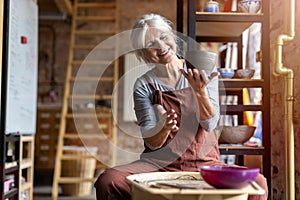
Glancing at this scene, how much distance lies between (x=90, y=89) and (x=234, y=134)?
14.6 ft

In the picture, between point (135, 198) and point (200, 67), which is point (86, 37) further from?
point (135, 198)

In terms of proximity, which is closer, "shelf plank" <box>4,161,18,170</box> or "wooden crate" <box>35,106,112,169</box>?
"shelf plank" <box>4,161,18,170</box>

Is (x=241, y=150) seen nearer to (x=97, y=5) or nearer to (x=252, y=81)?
(x=252, y=81)

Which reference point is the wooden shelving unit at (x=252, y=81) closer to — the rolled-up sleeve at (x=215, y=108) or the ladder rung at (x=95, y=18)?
the rolled-up sleeve at (x=215, y=108)

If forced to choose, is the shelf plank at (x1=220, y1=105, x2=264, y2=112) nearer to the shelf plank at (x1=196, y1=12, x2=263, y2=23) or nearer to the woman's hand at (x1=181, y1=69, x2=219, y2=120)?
the shelf plank at (x1=196, y1=12, x2=263, y2=23)

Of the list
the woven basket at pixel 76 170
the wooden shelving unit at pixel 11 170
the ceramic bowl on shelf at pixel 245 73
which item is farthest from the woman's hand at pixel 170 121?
the woven basket at pixel 76 170

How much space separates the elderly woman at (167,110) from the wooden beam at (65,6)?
4.04m

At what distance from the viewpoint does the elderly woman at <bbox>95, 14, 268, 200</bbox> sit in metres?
2.10

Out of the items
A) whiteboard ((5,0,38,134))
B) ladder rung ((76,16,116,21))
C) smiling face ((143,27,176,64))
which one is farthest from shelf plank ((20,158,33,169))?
ladder rung ((76,16,116,21))

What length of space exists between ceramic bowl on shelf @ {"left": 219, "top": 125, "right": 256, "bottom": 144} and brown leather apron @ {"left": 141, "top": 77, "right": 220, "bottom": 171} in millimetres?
386

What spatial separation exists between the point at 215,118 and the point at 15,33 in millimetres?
1958

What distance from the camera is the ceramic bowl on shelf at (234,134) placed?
260 cm

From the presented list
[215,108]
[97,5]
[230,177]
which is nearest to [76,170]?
[97,5]

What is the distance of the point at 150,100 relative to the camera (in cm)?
226
